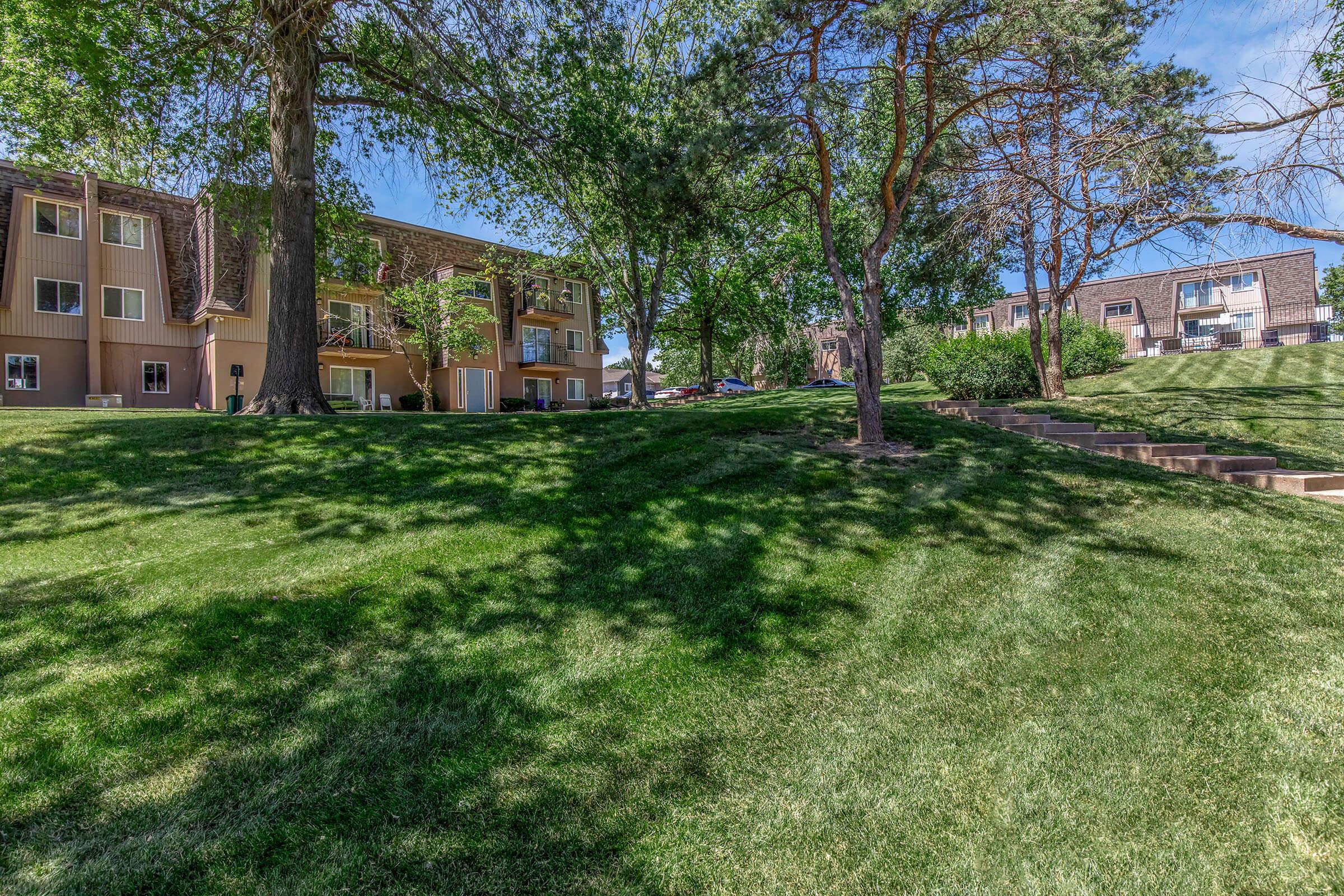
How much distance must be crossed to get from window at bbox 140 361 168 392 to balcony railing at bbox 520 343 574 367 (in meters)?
12.5

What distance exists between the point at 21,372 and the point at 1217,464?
2875cm

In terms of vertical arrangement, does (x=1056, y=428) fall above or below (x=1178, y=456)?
above

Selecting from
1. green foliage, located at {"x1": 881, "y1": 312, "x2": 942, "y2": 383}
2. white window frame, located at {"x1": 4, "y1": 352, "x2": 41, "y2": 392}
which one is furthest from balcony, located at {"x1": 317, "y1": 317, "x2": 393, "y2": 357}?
green foliage, located at {"x1": 881, "y1": 312, "x2": 942, "y2": 383}

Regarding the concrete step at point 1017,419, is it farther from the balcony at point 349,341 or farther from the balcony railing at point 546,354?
the balcony railing at point 546,354

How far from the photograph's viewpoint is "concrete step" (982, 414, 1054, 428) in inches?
407

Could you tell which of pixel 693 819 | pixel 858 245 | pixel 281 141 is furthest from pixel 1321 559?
pixel 858 245

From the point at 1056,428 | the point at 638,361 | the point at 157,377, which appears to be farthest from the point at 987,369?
the point at 157,377

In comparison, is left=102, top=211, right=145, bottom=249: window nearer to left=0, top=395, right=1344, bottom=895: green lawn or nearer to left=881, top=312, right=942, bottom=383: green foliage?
left=0, top=395, right=1344, bottom=895: green lawn

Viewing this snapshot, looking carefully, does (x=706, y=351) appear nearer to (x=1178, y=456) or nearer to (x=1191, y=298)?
(x=1178, y=456)

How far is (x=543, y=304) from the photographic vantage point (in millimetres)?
28109

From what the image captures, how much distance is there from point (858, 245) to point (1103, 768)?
58.7 ft

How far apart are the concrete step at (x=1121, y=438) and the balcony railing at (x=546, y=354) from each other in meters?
22.5

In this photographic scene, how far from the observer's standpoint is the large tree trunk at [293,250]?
9086mm

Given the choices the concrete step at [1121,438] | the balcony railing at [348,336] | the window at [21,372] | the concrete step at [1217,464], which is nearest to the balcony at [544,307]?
the balcony railing at [348,336]
